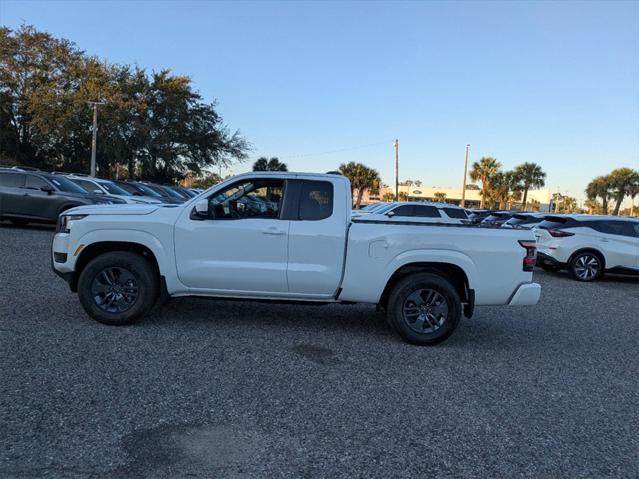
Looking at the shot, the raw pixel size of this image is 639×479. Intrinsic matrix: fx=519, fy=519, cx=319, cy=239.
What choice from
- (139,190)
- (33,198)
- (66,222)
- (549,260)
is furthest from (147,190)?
(66,222)

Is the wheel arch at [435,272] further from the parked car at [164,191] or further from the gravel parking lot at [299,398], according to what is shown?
the parked car at [164,191]

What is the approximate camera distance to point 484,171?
66750 millimetres

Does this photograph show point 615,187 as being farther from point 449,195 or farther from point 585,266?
point 585,266

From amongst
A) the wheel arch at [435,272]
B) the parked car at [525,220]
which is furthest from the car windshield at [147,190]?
the wheel arch at [435,272]

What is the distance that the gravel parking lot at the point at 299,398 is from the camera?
128 inches

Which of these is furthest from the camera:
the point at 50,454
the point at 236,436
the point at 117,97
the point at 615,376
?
the point at 117,97

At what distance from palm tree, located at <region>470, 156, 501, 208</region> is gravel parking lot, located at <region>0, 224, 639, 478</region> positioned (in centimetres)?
6288

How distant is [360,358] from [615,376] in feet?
8.45

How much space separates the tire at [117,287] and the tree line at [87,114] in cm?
3763

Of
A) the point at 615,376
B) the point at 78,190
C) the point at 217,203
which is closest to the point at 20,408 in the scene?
the point at 217,203

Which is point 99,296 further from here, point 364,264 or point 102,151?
point 102,151

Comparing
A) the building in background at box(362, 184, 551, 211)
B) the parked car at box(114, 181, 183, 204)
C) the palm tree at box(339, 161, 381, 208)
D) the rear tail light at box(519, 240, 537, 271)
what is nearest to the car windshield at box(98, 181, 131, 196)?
the parked car at box(114, 181, 183, 204)

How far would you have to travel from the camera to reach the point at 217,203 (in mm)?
5910

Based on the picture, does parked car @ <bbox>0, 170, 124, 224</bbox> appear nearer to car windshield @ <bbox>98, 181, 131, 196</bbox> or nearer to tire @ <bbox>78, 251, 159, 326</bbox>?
car windshield @ <bbox>98, 181, 131, 196</bbox>
